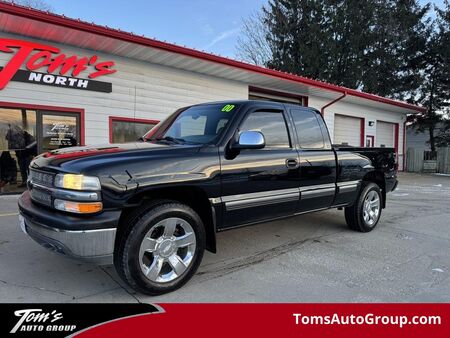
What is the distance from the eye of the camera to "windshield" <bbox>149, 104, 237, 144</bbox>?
4.11 m

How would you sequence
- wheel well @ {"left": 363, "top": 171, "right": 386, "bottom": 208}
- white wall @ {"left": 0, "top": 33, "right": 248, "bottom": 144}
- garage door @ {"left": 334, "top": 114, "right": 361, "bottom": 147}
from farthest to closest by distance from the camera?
garage door @ {"left": 334, "top": 114, "right": 361, "bottom": 147}
white wall @ {"left": 0, "top": 33, "right": 248, "bottom": 144}
wheel well @ {"left": 363, "top": 171, "right": 386, "bottom": 208}

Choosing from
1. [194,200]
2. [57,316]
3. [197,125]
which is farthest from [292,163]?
[57,316]

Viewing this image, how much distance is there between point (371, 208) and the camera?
6.11 meters

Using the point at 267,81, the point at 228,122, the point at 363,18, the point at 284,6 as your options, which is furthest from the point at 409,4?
the point at 228,122

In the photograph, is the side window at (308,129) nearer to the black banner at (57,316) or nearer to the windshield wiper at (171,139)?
the windshield wiper at (171,139)

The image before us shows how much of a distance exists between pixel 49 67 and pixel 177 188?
7444 millimetres

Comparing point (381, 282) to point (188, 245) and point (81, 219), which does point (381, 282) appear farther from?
point (81, 219)

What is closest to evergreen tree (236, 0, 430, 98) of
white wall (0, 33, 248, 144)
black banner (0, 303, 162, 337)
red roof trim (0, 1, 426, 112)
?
red roof trim (0, 1, 426, 112)

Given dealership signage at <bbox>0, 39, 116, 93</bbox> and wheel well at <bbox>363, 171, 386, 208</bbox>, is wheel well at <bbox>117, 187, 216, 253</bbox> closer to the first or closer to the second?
wheel well at <bbox>363, 171, 386, 208</bbox>

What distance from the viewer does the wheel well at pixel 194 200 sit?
344 centimetres

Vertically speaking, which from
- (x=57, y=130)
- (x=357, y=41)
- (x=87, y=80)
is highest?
(x=357, y=41)

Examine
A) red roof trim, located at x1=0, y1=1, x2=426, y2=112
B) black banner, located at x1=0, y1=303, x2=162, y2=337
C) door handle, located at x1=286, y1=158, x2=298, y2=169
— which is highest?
red roof trim, located at x1=0, y1=1, x2=426, y2=112

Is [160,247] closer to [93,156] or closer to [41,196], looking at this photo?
[93,156]

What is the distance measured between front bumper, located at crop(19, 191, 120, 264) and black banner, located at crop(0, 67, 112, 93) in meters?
7.01
